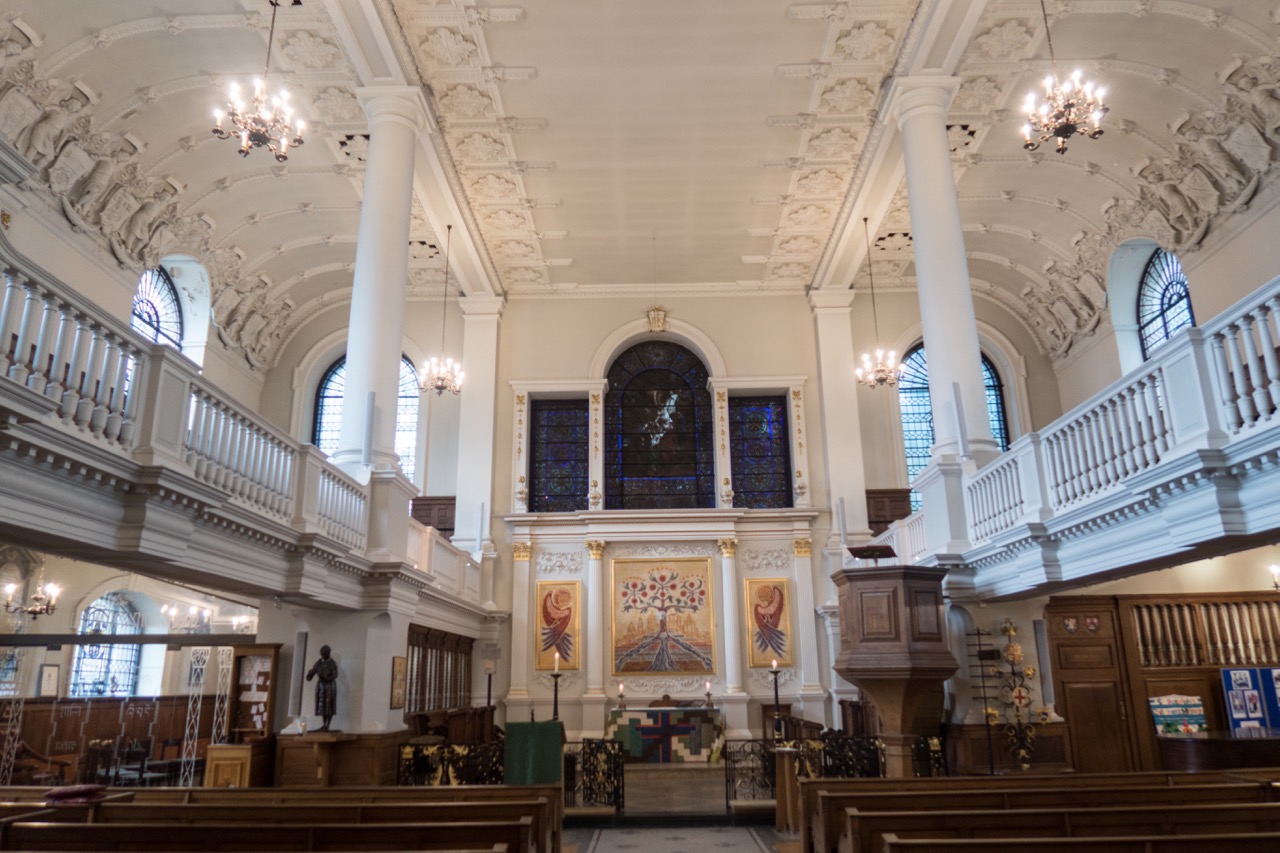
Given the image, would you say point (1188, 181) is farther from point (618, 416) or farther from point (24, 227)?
point (24, 227)

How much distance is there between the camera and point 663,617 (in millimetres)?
16906

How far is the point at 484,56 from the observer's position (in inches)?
471

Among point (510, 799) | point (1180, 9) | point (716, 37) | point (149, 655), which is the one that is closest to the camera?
point (510, 799)

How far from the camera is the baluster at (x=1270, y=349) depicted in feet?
17.4

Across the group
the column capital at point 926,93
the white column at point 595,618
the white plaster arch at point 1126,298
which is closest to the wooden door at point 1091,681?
the white plaster arch at point 1126,298

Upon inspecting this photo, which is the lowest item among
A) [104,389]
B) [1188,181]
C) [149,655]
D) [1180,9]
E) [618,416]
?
[149,655]

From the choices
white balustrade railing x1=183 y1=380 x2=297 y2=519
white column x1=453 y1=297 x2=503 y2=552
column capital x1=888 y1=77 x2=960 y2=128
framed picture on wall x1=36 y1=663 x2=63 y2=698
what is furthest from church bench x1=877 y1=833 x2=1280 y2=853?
white column x1=453 y1=297 x2=503 y2=552

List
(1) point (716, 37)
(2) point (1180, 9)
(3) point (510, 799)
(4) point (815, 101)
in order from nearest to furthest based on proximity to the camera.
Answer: (3) point (510, 799), (2) point (1180, 9), (1) point (716, 37), (4) point (815, 101)

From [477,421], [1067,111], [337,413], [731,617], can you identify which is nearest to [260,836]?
[1067,111]

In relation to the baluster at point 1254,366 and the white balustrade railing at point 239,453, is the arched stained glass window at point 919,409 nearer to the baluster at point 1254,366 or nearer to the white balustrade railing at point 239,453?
the baluster at point 1254,366

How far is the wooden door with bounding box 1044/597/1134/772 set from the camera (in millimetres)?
11406

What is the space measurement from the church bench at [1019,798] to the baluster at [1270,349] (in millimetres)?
2663

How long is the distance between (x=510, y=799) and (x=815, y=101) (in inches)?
408

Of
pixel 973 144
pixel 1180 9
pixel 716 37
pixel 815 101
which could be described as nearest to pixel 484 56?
pixel 716 37
